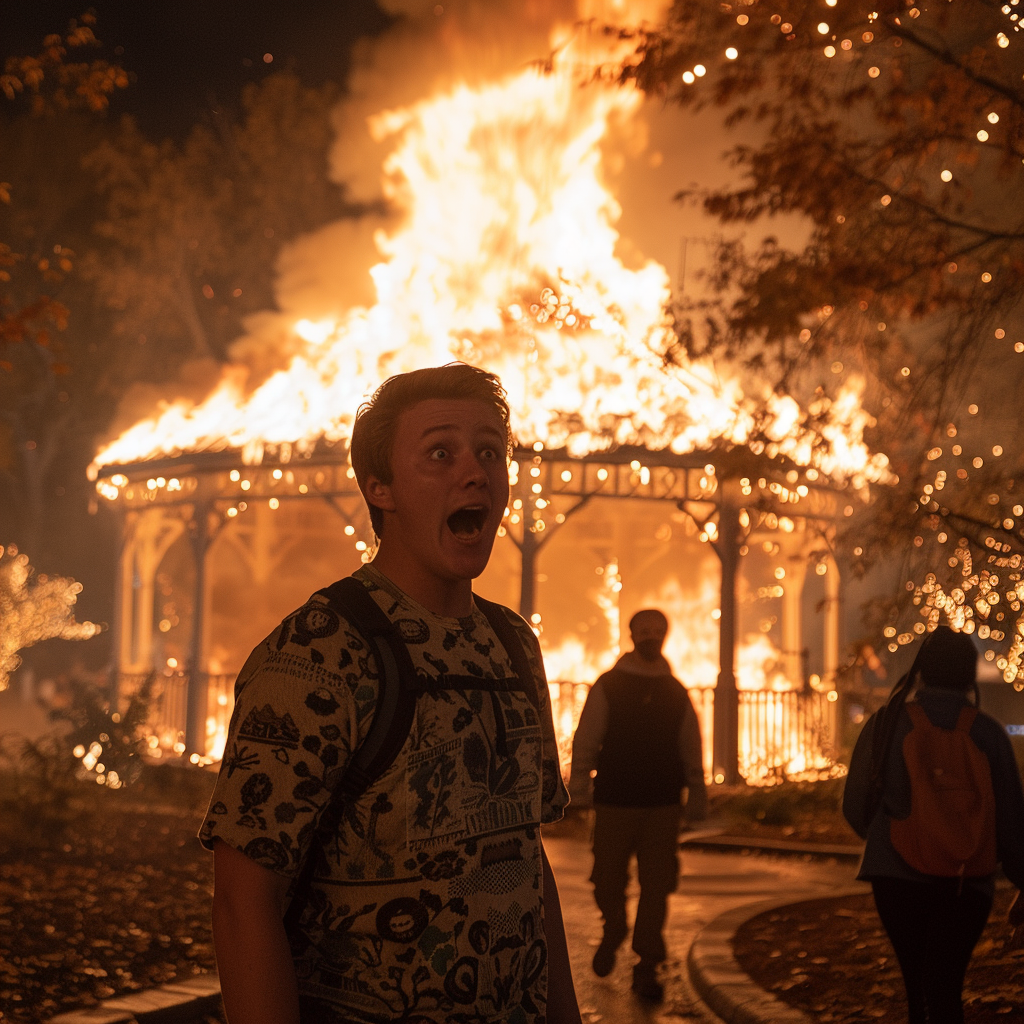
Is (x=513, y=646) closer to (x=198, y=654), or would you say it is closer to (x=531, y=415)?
(x=531, y=415)

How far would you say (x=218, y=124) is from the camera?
37.0m

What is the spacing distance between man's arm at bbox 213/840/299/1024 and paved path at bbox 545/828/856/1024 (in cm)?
526

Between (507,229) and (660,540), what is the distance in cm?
669

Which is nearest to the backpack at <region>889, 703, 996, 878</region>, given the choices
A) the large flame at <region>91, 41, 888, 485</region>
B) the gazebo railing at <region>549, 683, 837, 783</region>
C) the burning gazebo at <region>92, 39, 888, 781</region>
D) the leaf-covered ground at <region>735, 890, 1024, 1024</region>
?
the leaf-covered ground at <region>735, 890, 1024, 1024</region>

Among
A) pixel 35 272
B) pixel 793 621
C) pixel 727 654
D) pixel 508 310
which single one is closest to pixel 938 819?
pixel 727 654

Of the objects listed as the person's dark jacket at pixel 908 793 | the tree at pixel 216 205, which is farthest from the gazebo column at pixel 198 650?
the tree at pixel 216 205

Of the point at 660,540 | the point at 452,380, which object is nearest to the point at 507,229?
the point at 660,540

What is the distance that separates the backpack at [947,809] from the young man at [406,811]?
2.77 metres

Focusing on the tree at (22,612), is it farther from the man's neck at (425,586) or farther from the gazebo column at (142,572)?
the man's neck at (425,586)

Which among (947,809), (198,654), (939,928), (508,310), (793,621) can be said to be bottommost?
(939,928)

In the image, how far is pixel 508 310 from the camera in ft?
53.8

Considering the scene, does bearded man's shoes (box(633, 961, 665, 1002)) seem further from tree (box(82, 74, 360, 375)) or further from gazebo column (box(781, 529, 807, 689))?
tree (box(82, 74, 360, 375))

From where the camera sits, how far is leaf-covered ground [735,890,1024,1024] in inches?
261

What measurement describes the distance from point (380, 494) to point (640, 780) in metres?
5.20
